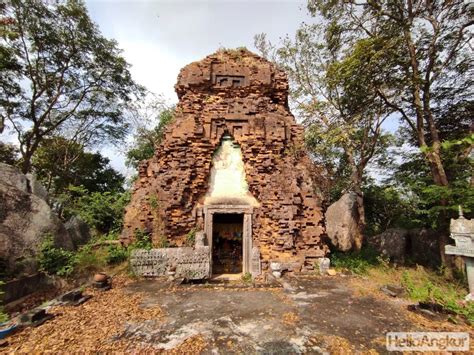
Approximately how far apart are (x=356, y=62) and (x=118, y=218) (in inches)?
501

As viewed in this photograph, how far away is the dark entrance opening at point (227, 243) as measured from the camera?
11.1m

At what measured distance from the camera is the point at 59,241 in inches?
330

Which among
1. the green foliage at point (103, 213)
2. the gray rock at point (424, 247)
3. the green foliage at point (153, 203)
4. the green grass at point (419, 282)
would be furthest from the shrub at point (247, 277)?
the gray rock at point (424, 247)

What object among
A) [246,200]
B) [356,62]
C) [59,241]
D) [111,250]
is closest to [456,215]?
[356,62]

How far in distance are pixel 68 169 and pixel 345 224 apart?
2186cm

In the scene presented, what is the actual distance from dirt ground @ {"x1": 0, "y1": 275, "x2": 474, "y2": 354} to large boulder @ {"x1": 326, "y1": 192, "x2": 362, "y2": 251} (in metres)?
8.26

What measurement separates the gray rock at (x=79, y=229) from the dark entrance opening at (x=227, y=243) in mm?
6126

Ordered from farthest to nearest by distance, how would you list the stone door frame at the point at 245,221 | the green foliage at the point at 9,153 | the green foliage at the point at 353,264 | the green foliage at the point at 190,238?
1. the green foliage at the point at 9,153
2. the stone door frame at the point at 245,221
3. the green foliage at the point at 353,264
4. the green foliage at the point at 190,238

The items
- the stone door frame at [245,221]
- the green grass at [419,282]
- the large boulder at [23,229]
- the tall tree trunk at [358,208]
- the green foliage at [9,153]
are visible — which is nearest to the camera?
the green grass at [419,282]

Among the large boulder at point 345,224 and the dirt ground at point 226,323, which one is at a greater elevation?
the large boulder at point 345,224

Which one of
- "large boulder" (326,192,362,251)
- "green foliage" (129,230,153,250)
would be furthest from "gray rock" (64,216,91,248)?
"large boulder" (326,192,362,251)

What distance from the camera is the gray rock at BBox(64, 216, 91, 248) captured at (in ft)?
37.7

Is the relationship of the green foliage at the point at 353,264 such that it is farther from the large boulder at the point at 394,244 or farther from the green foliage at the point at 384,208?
the green foliage at the point at 384,208

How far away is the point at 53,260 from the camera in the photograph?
7.80 meters
